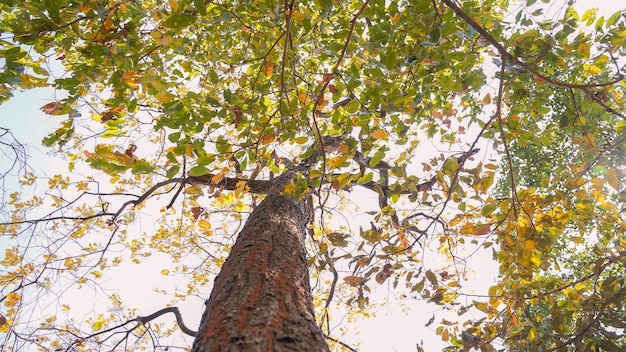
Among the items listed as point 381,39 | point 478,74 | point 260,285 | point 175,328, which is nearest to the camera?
point 260,285

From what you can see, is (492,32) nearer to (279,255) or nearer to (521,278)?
(521,278)

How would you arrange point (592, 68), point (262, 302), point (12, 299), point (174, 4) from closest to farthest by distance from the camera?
1. point (262, 302)
2. point (174, 4)
3. point (592, 68)
4. point (12, 299)

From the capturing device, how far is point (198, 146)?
1.79 meters

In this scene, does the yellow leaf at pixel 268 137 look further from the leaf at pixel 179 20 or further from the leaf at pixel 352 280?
the leaf at pixel 352 280

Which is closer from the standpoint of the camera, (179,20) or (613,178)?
(179,20)

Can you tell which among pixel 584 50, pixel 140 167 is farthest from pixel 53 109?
pixel 584 50

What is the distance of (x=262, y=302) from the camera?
107 centimetres

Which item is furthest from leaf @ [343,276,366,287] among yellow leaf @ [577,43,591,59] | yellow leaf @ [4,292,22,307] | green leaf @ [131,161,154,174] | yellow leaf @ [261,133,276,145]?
yellow leaf @ [4,292,22,307]

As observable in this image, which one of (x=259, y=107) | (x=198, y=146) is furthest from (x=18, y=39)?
(x=259, y=107)

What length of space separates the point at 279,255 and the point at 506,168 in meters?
6.34

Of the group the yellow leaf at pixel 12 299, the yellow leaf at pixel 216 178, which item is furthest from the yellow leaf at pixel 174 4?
the yellow leaf at pixel 12 299

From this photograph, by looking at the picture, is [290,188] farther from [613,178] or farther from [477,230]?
[613,178]

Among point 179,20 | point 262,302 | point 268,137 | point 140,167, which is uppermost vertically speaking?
point 179,20

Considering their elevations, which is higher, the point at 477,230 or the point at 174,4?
the point at 174,4
